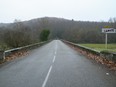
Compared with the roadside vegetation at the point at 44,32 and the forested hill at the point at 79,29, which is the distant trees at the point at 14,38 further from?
the forested hill at the point at 79,29

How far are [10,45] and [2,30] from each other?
4063 millimetres

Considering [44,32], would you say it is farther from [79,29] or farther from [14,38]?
[14,38]

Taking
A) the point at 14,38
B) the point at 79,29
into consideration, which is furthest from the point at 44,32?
the point at 14,38

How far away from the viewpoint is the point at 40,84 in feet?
27.1

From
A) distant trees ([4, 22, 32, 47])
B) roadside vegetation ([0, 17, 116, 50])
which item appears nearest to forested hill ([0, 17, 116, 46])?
roadside vegetation ([0, 17, 116, 50])

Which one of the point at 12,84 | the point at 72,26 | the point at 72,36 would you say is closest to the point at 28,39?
the point at 12,84

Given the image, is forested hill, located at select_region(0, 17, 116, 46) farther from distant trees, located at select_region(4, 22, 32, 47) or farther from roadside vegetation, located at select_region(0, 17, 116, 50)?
distant trees, located at select_region(4, 22, 32, 47)

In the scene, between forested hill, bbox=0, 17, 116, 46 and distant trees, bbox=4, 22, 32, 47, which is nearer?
distant trees, bbox=4, 22, 32, 47

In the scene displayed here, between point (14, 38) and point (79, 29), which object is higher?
point (79, 29)

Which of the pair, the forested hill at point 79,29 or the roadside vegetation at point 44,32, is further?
the forested hill at point 79,29

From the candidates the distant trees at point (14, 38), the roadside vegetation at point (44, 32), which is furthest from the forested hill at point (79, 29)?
the distant trees at point (14, 38)

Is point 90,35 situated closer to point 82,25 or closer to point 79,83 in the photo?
point 82,25

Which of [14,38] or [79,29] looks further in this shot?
[79,29]

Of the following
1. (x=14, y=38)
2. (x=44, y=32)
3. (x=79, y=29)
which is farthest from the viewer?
(x=79, y=29)
